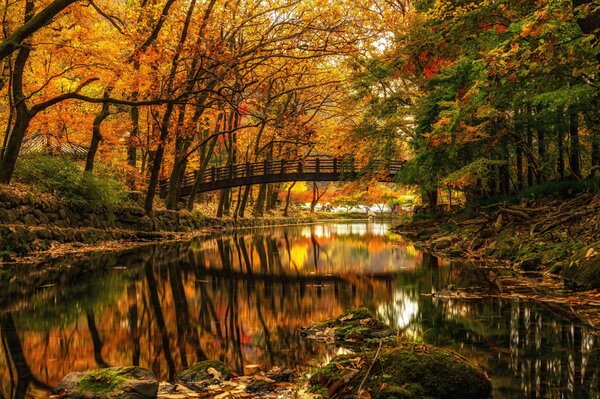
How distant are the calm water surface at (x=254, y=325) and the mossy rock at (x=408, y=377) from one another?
25cm

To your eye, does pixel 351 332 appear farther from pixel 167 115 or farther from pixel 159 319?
pixel 167 115

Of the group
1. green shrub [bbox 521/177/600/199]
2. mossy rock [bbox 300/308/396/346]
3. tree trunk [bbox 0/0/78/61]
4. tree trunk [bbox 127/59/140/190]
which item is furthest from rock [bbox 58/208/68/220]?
green shrub [bbox 521/177/600/199]

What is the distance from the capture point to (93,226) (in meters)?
18.5

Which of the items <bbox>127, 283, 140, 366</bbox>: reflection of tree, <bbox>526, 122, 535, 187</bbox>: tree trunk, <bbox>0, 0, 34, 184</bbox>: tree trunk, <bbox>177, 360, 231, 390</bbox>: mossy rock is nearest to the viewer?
<bbox>177, 360, 231, 390</bbox>: mossy rock

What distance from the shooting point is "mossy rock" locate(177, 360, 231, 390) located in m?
4.11

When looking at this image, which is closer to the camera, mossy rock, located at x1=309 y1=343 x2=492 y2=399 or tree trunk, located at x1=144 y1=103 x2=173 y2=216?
mossy rock, located at x1=309 y1=343 x2=492 y2=399

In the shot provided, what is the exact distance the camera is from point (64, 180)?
18.0 m

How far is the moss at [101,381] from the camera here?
12.4 feet

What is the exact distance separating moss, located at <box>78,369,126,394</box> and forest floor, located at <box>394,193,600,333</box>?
466 centimetres

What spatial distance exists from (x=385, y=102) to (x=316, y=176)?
37.0 ft

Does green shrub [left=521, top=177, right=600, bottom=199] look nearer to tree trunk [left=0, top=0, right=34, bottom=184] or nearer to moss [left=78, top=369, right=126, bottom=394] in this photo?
moss [left=78, top=369, right=126, bottom=394]

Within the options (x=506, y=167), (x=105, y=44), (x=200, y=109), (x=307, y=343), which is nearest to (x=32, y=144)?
(x=200, y=109)

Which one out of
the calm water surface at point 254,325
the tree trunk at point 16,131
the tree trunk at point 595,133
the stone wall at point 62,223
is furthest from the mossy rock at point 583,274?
the tree trunk at point 16,131

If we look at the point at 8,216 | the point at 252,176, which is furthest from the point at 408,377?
the point at 252,176
